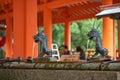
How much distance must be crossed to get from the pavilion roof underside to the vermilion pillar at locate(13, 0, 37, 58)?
218 inches

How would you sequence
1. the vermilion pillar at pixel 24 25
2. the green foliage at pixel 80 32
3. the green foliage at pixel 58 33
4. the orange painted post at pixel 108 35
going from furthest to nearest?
1. the green foliage at pixel 58 33
2. the green foliage at pixel 80 32
3. the orange painted post at pixel 108 35
4. the vermilion pillar at pixel 24 25

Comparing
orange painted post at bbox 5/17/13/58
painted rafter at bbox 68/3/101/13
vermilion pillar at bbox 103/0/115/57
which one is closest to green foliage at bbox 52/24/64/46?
orange painted post at bbox 5/17/13/58

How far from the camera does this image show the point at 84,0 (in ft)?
53.2

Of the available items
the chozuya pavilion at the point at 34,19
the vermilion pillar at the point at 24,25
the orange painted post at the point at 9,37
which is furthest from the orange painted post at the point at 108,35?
the orange painted post at the point at 9,37

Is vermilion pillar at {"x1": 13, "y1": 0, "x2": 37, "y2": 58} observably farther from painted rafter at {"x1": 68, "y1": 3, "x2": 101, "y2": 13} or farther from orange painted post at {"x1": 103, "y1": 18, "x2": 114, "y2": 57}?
painted rafter at {"x1": 68, "y1": 3, "x2": 101, "y2": 13}

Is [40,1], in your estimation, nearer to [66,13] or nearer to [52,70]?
[66,13]

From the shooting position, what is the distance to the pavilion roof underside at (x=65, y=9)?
17.2 m

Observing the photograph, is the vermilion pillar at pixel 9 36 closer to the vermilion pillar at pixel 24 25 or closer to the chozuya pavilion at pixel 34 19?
the chozuya pavilion at pixel 34 19

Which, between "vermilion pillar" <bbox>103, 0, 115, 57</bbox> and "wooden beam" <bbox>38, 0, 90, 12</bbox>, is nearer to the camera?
"vermilion pillar" <bbox>103, 0, 115, 57</bbox>

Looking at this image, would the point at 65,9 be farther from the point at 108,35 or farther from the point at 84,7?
the point at 108,35

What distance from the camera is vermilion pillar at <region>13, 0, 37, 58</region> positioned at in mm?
10820

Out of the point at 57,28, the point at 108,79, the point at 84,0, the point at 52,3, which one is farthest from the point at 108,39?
the point at 57,28

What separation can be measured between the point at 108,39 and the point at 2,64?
26.7ft

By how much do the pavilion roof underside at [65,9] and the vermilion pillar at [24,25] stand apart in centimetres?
555
